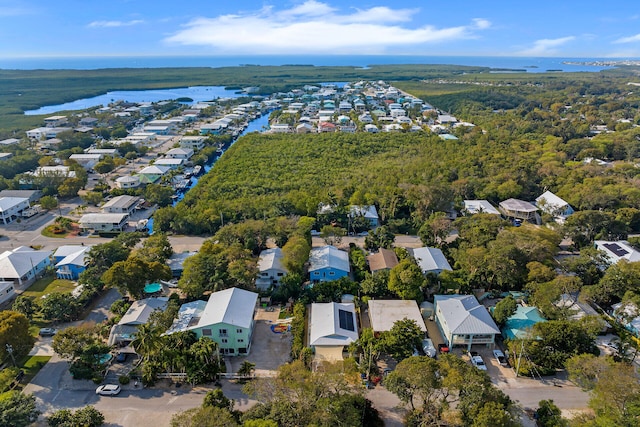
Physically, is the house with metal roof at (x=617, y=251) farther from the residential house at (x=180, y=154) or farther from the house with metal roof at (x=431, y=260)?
the residential house at (x=180, y=154)

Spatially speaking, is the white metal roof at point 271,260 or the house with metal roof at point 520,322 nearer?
the house with metal roof at point 520,322

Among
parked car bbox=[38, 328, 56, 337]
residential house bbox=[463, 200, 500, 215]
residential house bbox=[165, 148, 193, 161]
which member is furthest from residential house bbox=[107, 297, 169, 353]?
residential house bbox=[165, 148, 193, 161]

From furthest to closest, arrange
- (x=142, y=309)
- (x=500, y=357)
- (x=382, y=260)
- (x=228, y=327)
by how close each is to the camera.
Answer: (x=382, y=260), (x=142, y=309), (x=228, y=327), (x=500, y=357)

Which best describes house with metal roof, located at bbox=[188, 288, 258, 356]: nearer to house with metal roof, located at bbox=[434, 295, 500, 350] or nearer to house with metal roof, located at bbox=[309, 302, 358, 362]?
house with metal roof, located at bbox=[309, 302, 358, 362]

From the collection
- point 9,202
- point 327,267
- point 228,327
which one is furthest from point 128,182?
point 228,327

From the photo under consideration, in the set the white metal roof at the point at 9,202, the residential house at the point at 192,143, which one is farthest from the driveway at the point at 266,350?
the residential house at the point at 192,143

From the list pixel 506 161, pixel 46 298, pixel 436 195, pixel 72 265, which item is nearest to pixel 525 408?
pixel 436 195

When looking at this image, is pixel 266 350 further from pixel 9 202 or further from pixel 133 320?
pixel 9 202
